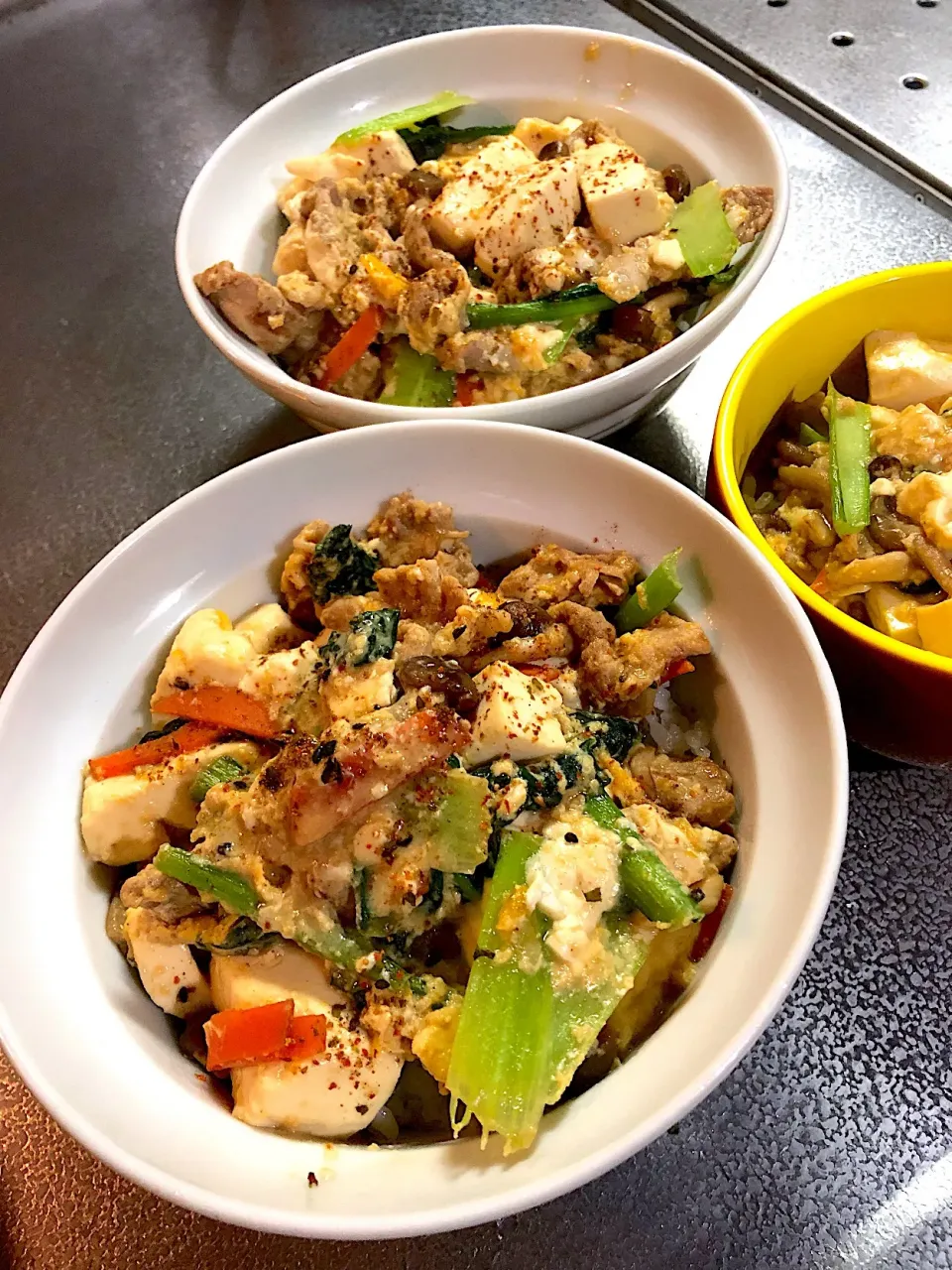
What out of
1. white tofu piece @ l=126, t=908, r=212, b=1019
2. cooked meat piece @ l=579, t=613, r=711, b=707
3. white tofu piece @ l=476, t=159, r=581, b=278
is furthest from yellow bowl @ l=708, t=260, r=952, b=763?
white tofu piece @ l=126, t=908, r=212, b=1019

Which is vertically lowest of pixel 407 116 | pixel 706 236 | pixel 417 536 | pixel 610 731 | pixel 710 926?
pixel 710 926

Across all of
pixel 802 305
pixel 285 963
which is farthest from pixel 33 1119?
pixel 802 305

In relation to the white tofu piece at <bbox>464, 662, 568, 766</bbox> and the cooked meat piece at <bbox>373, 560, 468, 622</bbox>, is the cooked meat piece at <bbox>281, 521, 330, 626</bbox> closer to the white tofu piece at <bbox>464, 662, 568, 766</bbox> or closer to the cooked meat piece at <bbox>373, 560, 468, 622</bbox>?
the cooked meat piece at <bbox>373, 560, 468, 622</bbox>

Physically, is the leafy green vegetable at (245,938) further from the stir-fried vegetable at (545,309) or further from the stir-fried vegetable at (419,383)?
the stir-fried vegetable at (545,309)

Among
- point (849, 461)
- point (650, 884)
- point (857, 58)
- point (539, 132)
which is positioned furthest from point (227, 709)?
point (857, 58)

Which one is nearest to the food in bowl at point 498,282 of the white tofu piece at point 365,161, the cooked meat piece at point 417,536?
the white tofu piece at point 365,161

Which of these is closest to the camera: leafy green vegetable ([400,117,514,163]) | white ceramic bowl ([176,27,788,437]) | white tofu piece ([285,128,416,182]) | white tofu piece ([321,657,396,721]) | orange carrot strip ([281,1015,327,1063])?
orange carrot strip ([281,1015,327,1063])

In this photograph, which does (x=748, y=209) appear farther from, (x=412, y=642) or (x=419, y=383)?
(x=412, y=642)
